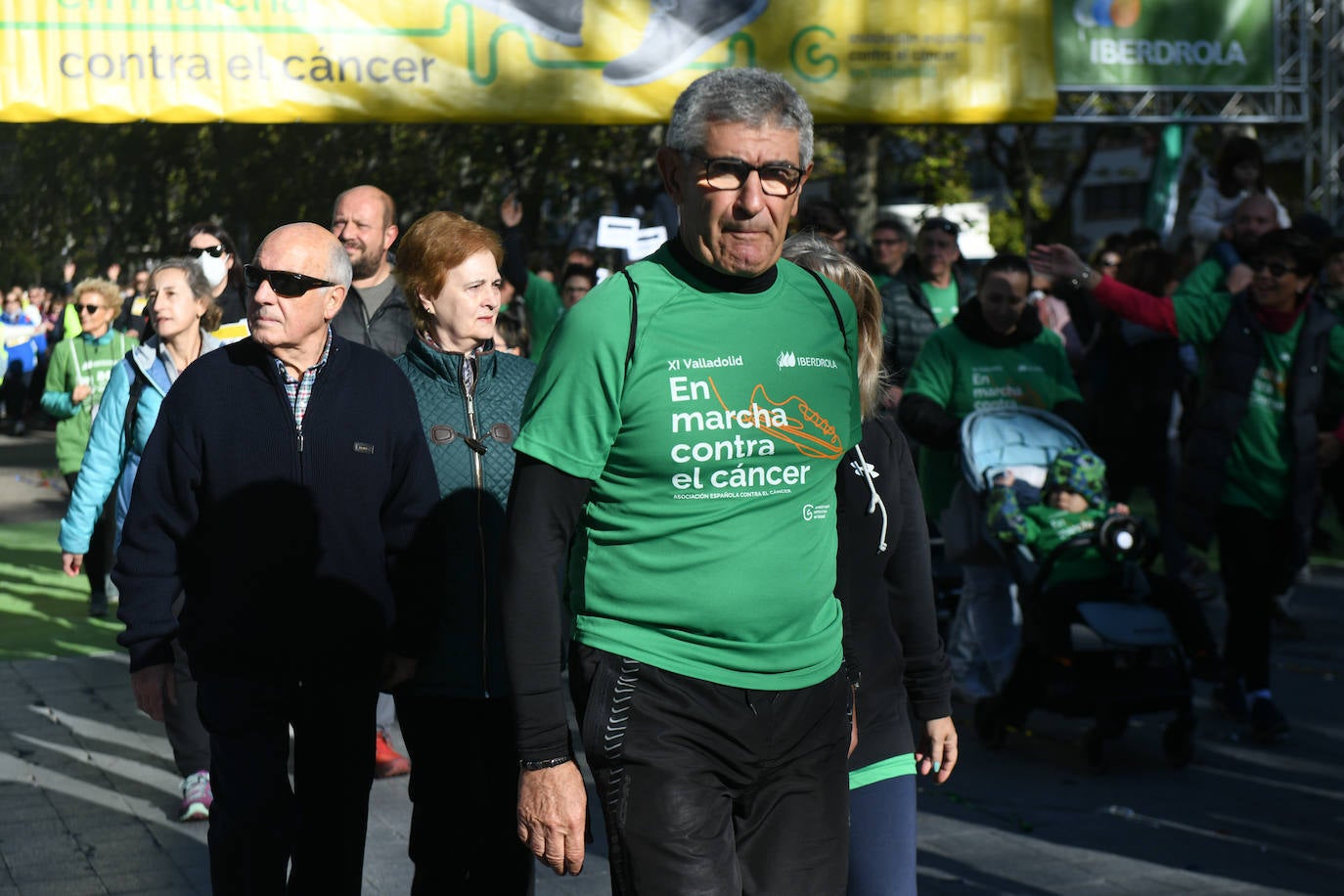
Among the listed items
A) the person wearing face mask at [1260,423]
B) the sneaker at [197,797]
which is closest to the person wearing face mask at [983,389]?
the person wearing face mask at [1260,423]

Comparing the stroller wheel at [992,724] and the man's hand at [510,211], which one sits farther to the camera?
the man's hand at [510,211]

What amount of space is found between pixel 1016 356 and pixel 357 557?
452 cm

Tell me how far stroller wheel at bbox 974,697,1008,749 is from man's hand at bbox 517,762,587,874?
4.61 meters

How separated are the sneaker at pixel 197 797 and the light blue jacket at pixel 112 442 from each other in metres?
0.90

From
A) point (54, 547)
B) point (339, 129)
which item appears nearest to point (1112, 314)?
point (54, 547)

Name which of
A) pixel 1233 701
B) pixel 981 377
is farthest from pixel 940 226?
pixel 1233 701

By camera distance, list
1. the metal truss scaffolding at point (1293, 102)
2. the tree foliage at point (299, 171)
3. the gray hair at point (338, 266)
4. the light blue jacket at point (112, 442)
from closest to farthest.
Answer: the gray hair at point (338, 266) < the light blue jacket at point (112, 442) < the metal truss scaffolding at point (1293, 102) < the tree foliage at point (299, 171)

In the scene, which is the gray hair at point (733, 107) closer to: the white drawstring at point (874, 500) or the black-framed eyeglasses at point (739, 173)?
the black-framed eyeglasses at point (739, 173)

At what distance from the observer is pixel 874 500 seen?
3.80m

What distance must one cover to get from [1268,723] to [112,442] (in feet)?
15.6

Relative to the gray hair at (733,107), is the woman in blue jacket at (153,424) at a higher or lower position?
lower

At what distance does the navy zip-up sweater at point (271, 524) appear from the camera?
4152 mm

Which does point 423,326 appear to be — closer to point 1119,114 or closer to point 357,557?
point 357,557

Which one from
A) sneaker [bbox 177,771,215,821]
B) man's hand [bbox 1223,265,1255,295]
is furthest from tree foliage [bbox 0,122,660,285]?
sneaker [bbox 177,771,215,821]
